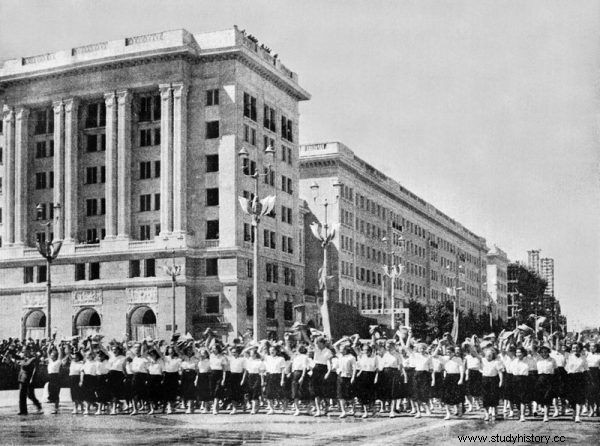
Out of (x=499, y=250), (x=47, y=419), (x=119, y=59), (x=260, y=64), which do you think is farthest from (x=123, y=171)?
(x=499, y=250)

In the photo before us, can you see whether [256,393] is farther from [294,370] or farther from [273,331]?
[273,331]

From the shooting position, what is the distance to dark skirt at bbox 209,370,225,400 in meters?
24.7

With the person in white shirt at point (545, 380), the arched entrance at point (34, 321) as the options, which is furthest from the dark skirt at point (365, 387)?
the arched entrance at point (34, 321)

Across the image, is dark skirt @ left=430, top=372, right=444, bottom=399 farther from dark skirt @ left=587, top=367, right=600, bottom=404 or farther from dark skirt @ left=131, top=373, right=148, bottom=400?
dark skirt @ left=131, top=373, right=148, bottom=400

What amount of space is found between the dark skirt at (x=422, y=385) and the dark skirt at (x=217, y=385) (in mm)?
5034

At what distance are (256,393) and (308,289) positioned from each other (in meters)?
62.3

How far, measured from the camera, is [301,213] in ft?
294

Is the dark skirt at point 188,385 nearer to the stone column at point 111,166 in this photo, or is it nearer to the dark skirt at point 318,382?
the dark skirt at point 318,382

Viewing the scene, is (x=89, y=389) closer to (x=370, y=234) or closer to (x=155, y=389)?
(x=155, y=389)

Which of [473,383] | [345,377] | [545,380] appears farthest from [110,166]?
[545,380]

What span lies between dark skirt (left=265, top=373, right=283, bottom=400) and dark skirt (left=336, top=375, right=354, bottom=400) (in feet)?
6.16

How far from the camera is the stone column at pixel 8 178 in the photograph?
74.7 m

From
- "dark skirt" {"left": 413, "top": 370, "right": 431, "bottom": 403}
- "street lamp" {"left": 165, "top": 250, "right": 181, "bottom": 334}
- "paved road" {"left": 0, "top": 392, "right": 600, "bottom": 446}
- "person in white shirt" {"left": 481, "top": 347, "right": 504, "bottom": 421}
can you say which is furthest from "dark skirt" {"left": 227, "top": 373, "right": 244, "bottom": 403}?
"street lamp" {"left": 165, "top": 250, "right": 181, "bottom": 334}

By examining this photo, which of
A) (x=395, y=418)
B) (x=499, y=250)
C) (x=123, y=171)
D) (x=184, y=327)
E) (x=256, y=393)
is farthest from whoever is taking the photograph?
(x=499, y=250)
